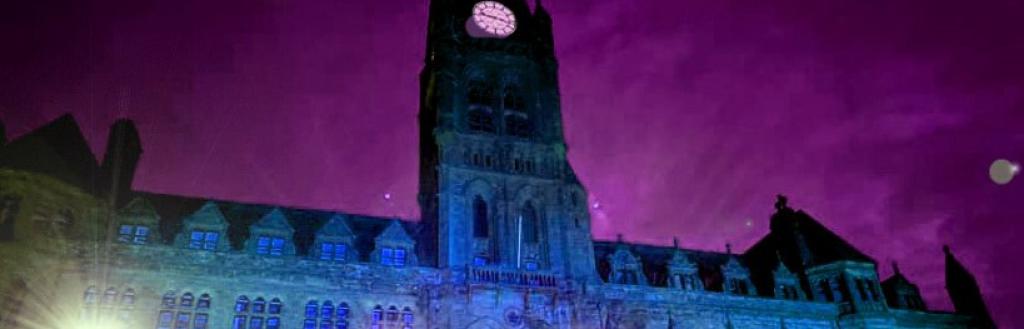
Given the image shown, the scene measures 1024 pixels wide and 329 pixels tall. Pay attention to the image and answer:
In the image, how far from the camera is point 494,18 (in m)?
58.9

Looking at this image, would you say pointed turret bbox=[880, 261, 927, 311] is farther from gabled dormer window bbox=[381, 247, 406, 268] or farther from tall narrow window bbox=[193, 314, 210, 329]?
tall narrow window bbox=[193, 314, 210, 329]

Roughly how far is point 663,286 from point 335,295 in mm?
21000

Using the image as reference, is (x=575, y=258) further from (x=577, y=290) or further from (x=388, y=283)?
(x=388, y=283)

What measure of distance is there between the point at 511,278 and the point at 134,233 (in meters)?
20.7

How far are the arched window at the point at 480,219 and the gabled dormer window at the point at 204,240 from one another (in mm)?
14773

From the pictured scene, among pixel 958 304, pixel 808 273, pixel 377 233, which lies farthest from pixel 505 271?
pixel 958 304

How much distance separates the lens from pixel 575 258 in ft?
159

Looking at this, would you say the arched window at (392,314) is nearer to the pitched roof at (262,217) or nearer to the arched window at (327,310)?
the arched window at (327,310)

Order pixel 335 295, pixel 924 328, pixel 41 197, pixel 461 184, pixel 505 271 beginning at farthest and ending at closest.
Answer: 1. pixel 924 328
2. pixel 461 184
3. pixel 505 271
4. pixel 335 295
5. pixel 41 197

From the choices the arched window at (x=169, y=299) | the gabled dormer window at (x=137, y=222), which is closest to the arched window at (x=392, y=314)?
the arched window at (x=169, y=299)

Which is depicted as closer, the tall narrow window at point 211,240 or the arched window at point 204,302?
the arched window at point 204,302

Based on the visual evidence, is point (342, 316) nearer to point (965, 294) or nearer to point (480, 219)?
point (480, 219)

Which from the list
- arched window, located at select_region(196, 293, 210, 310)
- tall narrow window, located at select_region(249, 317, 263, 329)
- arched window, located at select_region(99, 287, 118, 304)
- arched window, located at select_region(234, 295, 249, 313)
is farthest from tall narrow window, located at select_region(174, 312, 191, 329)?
arched window, located at select_region(99, 287, 118, 304)

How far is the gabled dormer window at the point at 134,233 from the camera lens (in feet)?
137
